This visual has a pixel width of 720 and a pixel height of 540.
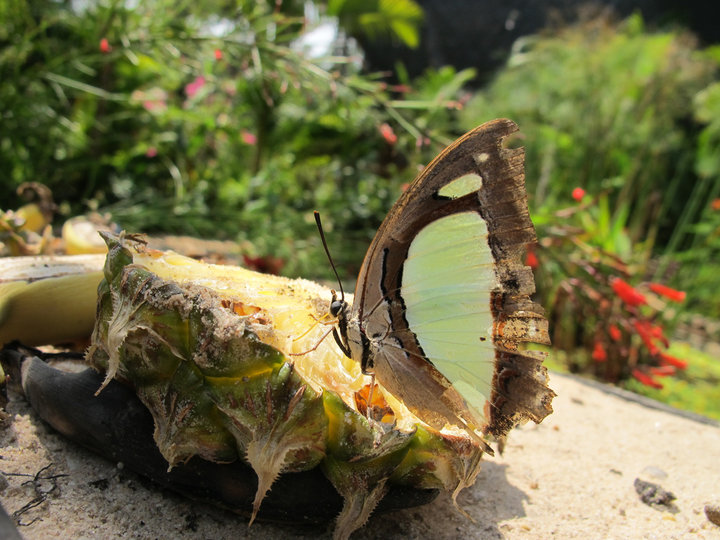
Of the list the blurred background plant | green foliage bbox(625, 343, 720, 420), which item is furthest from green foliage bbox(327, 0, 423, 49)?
green foliage bbox(625, 343, 720, 420)

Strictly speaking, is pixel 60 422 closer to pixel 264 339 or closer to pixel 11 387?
pixel 11 387

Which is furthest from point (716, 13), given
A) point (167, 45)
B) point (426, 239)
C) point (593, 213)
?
point (426, 239)

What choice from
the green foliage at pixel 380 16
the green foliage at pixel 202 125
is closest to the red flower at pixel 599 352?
the green foliage at pixel 202 125

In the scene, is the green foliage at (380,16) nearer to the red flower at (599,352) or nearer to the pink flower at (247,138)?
the pink flower at (247,138)

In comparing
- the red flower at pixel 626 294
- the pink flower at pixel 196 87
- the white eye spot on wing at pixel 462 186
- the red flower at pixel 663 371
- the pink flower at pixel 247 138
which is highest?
the pink flower at pixel 196 87

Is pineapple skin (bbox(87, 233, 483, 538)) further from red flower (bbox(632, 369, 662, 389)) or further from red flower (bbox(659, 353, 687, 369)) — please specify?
red flower (bbox(659, 353, 687, 369))

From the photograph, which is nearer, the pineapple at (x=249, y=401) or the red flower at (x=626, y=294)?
the pineapple at (x=249, y=401)

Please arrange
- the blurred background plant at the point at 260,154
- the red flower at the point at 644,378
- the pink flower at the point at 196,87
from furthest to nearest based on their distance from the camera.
→ 1. the pink flower at the point at 196,87
2. the blurred background plant at the point at 260,154
3. the red flower at the point at 644,378
